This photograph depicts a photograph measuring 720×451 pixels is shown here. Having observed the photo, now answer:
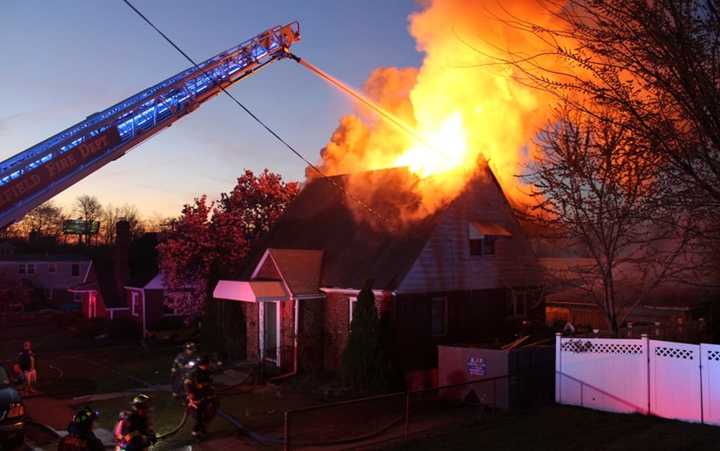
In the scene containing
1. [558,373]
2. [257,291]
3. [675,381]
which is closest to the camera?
[675,381]

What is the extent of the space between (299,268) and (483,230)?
6088mm

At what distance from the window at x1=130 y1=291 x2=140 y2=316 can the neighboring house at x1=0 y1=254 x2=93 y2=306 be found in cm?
2578

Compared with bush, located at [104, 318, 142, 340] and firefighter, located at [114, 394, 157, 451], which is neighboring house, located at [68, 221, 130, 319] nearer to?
bush, located at [104, 318, 142, 340]

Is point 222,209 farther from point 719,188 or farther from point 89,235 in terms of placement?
point 89,235

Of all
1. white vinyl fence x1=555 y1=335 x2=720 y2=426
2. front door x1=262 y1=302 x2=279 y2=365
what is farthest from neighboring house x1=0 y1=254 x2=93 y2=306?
white vinyl fence x1=555 y1=335 x2=720 y2=426

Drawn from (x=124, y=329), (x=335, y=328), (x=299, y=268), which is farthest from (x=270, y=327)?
(x=124, y=329)

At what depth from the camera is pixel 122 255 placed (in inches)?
1447

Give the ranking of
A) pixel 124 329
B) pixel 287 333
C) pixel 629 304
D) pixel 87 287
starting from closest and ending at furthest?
pixel 629 304
pixel 287 333
pixel 124 329
pixel 87 287

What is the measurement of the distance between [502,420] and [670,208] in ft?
23.5

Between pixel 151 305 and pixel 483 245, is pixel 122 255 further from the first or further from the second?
pixel 483 245

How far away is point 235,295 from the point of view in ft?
62.6

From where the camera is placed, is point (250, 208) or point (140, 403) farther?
point (250, 208)

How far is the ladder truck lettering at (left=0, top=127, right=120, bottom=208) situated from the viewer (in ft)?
34.0

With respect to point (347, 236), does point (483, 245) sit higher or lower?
lower
